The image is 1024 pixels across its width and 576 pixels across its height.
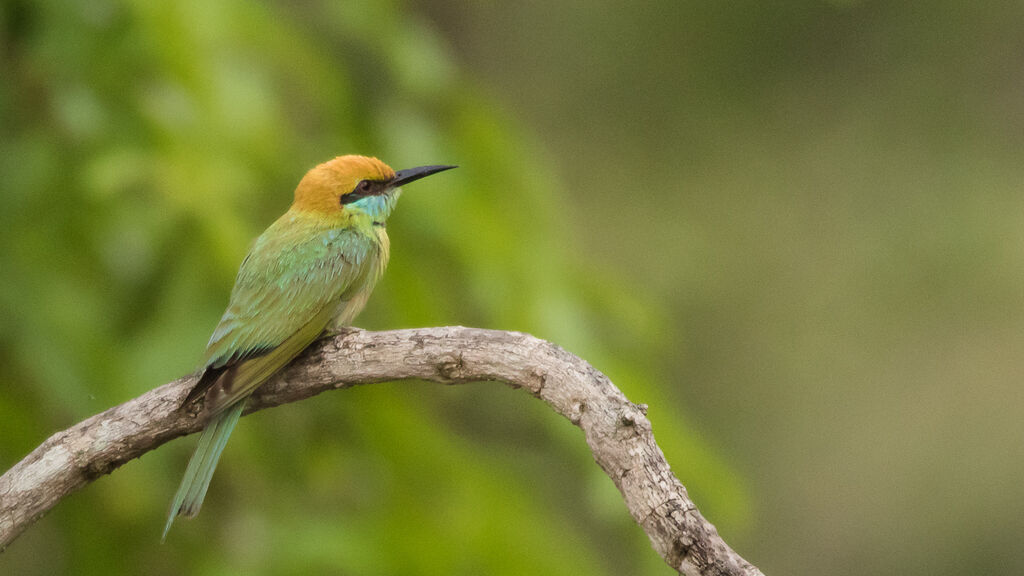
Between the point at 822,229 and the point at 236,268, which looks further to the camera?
the point at 822,229

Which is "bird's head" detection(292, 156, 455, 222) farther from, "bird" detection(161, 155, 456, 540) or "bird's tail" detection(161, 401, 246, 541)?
"bird's tail" detection(161, 401, 246, 541)

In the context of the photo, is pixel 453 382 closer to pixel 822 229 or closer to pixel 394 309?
pixel 394 309

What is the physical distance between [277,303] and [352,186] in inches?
18.9

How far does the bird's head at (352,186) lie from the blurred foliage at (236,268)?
18 cm

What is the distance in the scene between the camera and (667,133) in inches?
366

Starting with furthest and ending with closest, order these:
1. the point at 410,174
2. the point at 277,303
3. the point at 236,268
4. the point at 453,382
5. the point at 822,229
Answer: the point at 822,229 → the point at 410,174 → the point at 236,268 → the point at 277,303 → the point at 453,382

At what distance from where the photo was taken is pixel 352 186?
320 centimetres

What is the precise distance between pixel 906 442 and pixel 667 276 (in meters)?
1.95

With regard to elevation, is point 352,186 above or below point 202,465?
above

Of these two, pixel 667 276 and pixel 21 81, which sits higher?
pixel 667 276

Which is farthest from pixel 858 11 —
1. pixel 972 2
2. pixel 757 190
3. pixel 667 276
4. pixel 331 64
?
pixel 331 64

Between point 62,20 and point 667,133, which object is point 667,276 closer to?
point 667,133

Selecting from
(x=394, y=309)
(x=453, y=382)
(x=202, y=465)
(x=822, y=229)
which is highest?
(x=822, y=229)

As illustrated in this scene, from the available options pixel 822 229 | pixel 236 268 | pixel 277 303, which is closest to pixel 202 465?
pixel 277 303
